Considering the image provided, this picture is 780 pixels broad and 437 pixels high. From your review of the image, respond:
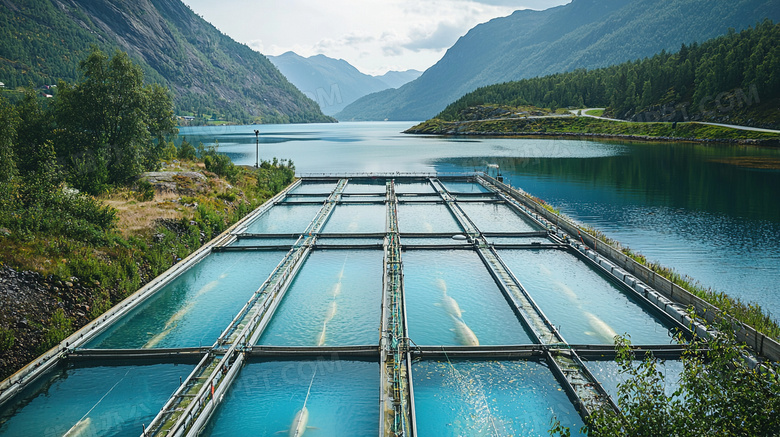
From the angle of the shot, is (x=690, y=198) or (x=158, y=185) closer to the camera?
(x=158, y=185)

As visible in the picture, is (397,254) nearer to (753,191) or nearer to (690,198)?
(690,198)

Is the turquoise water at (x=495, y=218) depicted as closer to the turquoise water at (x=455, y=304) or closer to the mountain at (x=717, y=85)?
the turquoise water at (x=455, y=304)

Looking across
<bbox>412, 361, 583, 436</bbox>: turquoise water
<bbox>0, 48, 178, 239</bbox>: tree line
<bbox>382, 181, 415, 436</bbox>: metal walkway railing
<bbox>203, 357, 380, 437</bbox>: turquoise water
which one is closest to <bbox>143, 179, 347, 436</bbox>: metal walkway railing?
<bbox>203, 357, 380, 437</bbox>: turquoise water

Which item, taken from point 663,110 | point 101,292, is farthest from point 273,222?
point 663,110

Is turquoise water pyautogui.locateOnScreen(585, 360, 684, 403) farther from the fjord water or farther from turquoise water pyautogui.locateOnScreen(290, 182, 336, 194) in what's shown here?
turquoise water pyautogui.locateOnScreen(290, 182, 336, 194)

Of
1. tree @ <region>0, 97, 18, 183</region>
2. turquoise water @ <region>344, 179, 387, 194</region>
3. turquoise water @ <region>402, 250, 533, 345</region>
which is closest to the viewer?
turquoise water @ <region>402, 250, 533, 345</region>

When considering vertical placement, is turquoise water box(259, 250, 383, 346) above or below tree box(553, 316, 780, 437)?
below
